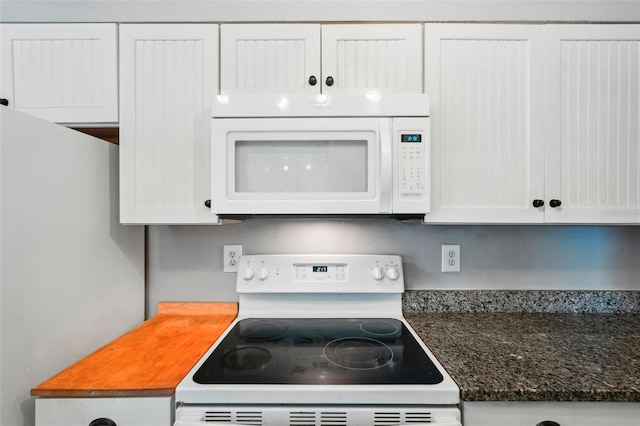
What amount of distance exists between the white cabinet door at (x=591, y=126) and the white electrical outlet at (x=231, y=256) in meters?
1.30

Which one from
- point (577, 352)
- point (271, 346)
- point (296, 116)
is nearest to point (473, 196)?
point (577, 352)

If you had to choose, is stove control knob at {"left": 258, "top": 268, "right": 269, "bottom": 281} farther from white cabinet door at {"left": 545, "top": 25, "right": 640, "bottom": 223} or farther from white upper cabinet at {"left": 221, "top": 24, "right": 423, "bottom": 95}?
white cabinet door at {"left": 545, "top": 25, "right": 640, "bottom": 223}

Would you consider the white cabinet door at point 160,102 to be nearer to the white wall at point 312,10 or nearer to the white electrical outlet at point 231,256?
the white wall at point 312,10

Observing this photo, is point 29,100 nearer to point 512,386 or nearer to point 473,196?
point 473,196

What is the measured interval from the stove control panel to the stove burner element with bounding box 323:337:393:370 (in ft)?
0.87

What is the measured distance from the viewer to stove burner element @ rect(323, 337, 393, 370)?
3.14 ft

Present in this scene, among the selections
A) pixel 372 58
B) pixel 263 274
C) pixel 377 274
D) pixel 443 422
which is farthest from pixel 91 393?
pixel 372 58

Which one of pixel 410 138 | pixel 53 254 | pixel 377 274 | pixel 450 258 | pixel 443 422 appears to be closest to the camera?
pixel 443 422

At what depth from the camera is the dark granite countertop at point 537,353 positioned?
0.80 metres

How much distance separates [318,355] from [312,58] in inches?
42.1

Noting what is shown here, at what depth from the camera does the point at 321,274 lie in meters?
1.38

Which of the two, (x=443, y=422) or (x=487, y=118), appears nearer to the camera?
(x=443, y=422)

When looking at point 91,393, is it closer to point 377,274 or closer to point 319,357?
point 319,357

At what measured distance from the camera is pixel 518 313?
1407 mm
